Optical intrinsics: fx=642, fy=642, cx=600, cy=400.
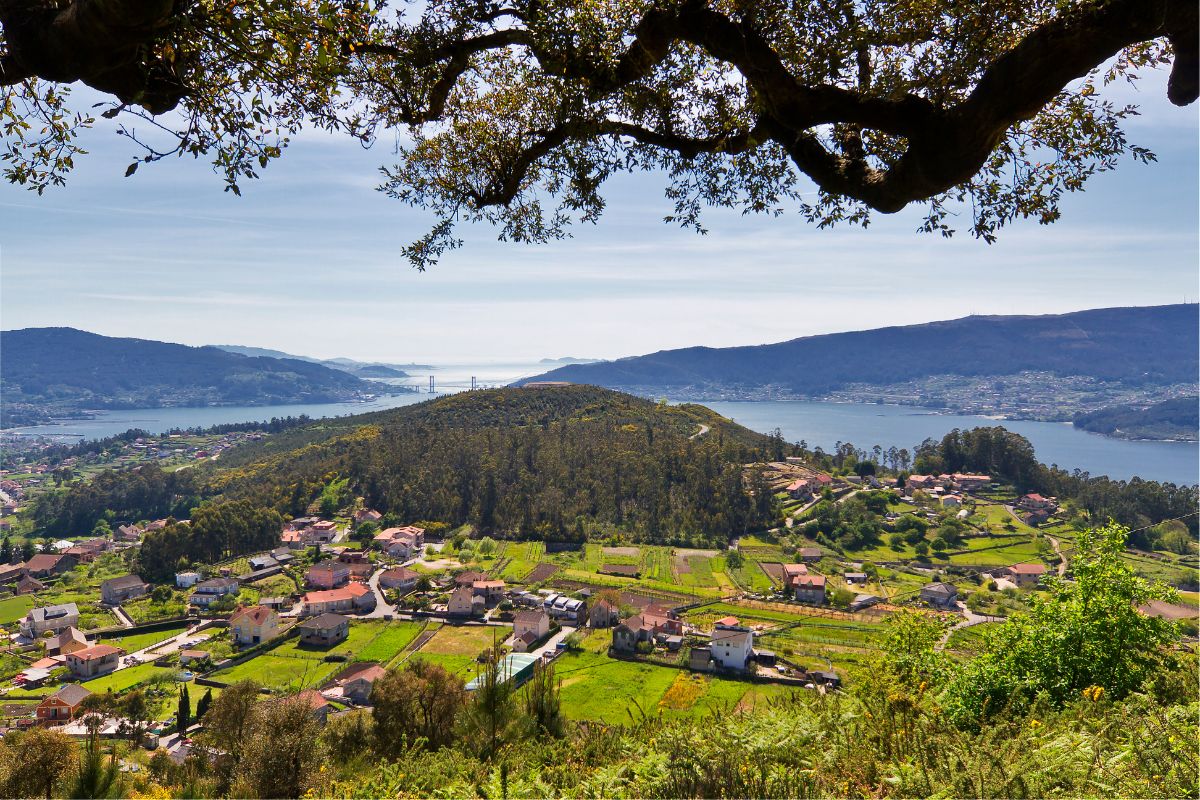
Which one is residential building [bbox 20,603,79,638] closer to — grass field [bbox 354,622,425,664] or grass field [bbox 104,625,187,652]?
grass field [bbox 104,625,187,652]

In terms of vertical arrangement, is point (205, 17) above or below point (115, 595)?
above

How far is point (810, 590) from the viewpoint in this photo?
107ft

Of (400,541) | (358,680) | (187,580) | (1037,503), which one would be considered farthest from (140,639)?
(1037,503)

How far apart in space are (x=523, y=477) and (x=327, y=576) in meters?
18.6

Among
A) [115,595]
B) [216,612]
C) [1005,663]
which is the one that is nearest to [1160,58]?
[1005,663]

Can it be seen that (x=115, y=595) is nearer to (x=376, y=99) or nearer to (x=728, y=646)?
(x=728, y=646)

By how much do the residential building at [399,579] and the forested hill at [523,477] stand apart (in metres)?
11.0

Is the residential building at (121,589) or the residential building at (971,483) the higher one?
the residential building at (971,483)

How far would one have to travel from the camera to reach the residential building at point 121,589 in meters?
33.0

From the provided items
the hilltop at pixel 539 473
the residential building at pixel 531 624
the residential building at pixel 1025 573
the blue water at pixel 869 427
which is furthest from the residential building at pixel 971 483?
the residential building at pixel 531 624

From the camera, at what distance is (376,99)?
4.11 metres

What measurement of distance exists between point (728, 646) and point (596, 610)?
7465mm

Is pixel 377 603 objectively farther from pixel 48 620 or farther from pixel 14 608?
pixel 14 608

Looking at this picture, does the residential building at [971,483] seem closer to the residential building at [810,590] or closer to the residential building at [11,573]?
the residential building at [810,590]
